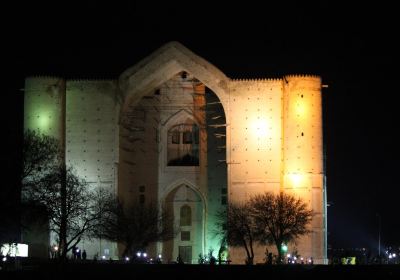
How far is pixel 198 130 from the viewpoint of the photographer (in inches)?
2886

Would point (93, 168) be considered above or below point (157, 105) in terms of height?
below

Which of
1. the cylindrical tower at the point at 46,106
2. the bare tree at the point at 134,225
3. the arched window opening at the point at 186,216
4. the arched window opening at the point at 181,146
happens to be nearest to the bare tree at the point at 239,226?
the bare tree at the point at 134,225

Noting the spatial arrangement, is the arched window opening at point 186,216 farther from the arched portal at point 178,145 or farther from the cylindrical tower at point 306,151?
the cylindrical tower at point 306,151

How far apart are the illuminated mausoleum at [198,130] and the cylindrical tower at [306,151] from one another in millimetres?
57

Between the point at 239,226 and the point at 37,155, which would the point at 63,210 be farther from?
the point at 239,226

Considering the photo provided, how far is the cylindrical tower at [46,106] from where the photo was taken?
221ft

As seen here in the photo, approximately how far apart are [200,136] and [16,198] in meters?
23.1

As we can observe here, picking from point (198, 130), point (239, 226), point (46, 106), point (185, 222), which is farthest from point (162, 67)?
point (239, 226)

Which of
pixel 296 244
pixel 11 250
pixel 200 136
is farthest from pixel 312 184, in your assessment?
pixel 11 250

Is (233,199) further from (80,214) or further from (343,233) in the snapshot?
(343,233)

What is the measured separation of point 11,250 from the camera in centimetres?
5806

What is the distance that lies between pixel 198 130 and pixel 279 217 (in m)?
10.5

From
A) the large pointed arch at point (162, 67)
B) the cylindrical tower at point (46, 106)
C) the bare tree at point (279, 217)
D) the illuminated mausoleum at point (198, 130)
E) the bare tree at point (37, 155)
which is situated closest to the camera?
the bare tree at point (37, 155)

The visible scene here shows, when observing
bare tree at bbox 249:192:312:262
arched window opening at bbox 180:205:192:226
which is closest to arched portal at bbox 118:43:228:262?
arched window opening at bbox 180:205:192:226
